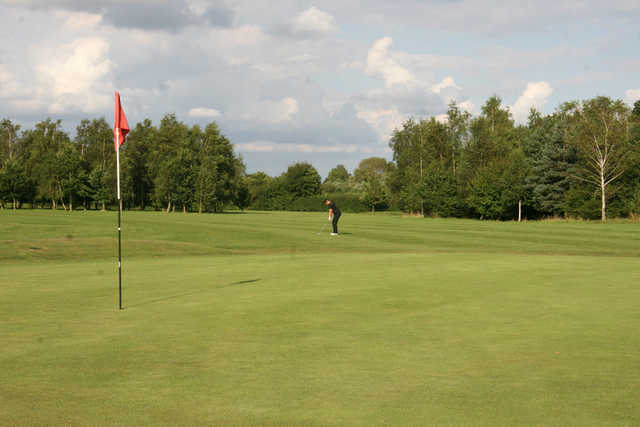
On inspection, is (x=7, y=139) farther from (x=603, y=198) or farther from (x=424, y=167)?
(x=603, y=198)

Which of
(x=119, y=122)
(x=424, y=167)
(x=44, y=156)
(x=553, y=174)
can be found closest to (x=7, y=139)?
(x=44, y=156)

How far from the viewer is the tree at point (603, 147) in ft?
225

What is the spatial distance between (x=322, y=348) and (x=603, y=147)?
71.9m

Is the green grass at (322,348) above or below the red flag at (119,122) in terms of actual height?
below

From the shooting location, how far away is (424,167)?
99.0 metres

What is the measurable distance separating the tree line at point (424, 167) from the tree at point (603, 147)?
142mm

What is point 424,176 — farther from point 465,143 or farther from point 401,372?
point 401,372

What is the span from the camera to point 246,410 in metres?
5.51

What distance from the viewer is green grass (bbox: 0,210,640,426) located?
5.55m

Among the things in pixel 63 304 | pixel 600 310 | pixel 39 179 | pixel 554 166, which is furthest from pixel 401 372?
pixel 39 179

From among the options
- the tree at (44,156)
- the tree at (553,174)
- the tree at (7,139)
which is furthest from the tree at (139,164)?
the tree at (553,174)

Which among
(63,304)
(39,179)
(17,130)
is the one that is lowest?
(63,304)

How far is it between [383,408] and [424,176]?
88628 millimetres

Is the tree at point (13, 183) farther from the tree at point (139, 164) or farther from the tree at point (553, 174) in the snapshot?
the tree at point (553, 174)
